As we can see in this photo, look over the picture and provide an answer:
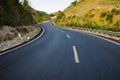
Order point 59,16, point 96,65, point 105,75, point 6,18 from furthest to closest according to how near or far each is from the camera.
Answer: point 59,16 → point 6,18 → point 96,65 → point 105,75

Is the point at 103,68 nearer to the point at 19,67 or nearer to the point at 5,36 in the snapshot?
the point at 19,67

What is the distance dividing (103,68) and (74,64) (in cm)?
115

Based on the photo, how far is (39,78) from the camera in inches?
228

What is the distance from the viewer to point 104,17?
6550 centimetres

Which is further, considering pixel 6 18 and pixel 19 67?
pixel 6 18

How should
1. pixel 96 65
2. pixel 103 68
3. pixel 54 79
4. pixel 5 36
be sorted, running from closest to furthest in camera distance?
1. pixel 54 79
2. pixel 103 68
3. pixel 96 65
4. pixel 5 36

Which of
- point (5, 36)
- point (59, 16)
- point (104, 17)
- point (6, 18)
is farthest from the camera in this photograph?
point (59, 16)

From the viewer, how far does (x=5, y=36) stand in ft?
62.3

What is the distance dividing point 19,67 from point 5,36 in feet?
40.0

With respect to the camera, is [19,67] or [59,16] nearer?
[19,67]

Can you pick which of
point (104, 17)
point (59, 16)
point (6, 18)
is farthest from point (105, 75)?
point (59, 16)

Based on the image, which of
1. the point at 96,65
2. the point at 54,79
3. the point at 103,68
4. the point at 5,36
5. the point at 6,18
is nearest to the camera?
the point at 54,79

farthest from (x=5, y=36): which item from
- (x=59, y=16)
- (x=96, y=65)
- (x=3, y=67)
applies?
(x=59, y=16)

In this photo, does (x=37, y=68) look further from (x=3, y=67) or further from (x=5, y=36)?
(x=5, y=36)
